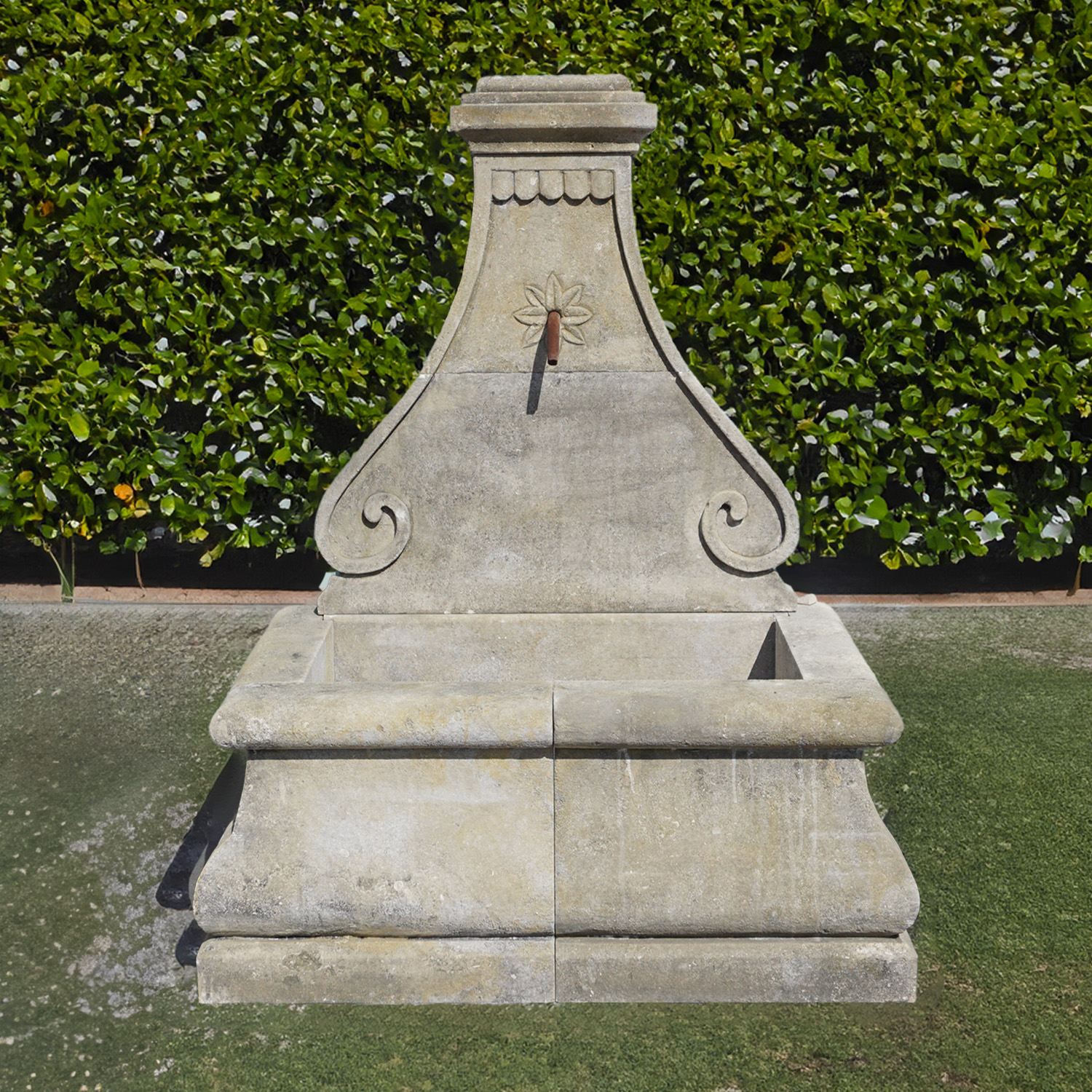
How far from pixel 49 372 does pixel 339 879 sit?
3053mm

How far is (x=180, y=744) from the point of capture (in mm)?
3945

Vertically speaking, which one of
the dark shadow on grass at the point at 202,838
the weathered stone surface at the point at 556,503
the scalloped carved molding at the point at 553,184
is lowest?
the dark shadow on grass at the point at 202,838

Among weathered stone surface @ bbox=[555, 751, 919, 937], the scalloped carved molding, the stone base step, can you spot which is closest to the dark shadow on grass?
the stone base step

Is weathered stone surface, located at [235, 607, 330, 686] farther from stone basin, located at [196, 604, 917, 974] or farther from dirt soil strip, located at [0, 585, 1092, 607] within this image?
dirt soil strip, located at [0, 585, 1092, 607]

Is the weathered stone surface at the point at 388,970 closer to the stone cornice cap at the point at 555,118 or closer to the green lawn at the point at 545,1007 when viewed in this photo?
the green lawn at the point at 545,1007

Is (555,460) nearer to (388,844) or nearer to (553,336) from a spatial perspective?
(553,336)

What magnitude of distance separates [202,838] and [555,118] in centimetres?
232

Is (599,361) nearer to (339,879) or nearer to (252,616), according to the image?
(339,879)

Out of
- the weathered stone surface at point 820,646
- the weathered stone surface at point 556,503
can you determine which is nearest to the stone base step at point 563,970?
the weathered stone surface at point 820,646

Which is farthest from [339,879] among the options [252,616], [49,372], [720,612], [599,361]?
[49,372]

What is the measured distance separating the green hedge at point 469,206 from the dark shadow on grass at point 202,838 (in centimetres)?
156

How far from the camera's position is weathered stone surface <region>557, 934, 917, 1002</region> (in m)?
2.66

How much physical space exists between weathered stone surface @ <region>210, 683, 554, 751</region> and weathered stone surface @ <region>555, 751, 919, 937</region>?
0.45ft

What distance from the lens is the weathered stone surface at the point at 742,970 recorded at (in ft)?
8.74
